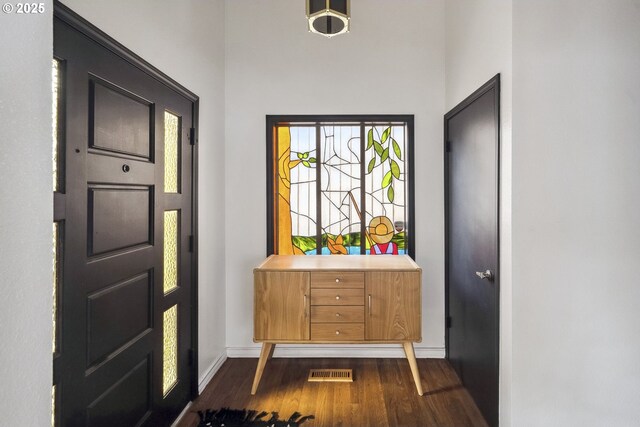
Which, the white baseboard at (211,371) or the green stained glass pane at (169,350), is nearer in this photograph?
the green stained glass pane at (169,350)

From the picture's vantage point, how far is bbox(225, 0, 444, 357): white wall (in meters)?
3.01

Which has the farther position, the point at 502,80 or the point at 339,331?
the point at 339,331

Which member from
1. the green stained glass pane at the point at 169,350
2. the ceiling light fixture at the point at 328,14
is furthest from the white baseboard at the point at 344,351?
the ceiling light fixture at the point at 328,14

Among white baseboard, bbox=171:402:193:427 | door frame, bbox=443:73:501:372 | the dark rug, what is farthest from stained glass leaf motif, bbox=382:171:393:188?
white baseboard, bbox=171:402:193:427

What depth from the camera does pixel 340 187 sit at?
311 cm

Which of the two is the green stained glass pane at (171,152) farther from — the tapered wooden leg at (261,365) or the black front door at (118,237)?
the tapered wooden leg at (261,365)

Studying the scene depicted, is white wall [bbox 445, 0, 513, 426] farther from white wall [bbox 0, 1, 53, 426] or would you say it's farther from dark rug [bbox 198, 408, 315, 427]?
white wall [bbox 0, 1, 53, 426]

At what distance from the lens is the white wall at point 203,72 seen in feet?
5.66

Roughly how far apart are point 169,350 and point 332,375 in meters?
1.20

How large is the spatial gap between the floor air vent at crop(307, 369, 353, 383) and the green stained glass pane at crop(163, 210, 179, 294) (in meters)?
1.24

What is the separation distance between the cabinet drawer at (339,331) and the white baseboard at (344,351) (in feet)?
1.95

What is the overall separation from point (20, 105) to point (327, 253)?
8.71ft

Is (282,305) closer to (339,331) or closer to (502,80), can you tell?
(339,331)

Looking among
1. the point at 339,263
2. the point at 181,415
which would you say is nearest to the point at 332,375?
the point at 339,263
